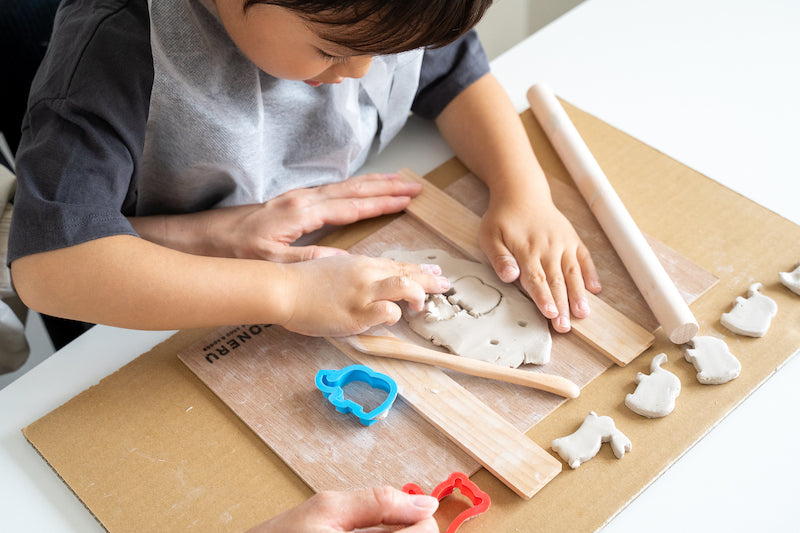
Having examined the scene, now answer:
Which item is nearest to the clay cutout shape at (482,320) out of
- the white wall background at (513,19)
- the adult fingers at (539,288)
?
the adult fingers at (539,288)

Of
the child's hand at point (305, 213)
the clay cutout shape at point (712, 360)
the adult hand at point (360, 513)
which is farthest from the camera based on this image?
the child's hand at point (305, 213)

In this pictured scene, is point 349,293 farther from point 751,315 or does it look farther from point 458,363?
point 751,315

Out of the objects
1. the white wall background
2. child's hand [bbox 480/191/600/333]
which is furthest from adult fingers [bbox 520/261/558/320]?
the white wall background

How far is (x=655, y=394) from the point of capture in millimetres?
584

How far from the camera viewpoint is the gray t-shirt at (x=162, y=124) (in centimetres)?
61

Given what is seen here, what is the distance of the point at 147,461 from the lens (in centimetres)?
57

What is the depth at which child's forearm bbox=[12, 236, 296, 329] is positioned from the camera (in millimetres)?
609

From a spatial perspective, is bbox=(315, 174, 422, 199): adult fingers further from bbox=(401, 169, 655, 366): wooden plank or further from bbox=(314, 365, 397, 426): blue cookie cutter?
bbox=(314, 365, 397, 426): blue cookie cutter

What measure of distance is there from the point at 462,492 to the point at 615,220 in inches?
11.7

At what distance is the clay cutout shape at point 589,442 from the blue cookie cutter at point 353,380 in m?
0.13

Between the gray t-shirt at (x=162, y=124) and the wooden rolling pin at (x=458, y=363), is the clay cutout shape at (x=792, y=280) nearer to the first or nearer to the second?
the wooden rolling pin at (x=458, y=363)

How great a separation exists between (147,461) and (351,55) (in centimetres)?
33

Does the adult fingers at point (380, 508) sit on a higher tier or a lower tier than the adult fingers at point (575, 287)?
lower

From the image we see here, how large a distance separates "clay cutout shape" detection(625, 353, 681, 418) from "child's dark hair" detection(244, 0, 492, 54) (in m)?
0.29
